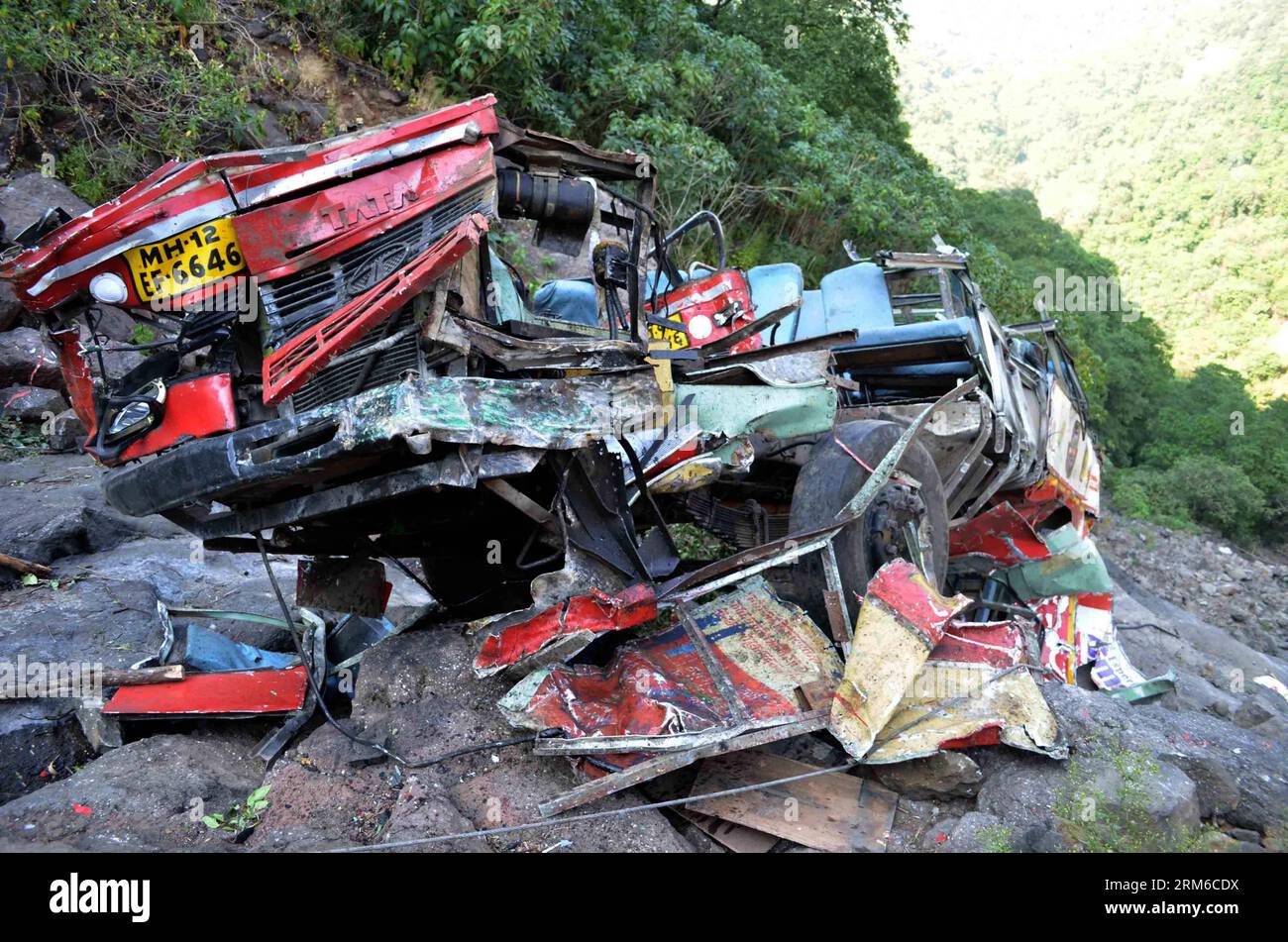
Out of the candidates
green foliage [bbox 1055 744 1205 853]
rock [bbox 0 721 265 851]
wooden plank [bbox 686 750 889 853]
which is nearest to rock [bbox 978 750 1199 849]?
green foliage [bbox 1055 744 1205 853]

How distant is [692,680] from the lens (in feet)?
13.2

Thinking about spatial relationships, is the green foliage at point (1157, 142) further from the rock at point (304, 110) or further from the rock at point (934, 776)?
the rock at point (934, 776)

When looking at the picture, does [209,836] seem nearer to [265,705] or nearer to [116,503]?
[265,705]

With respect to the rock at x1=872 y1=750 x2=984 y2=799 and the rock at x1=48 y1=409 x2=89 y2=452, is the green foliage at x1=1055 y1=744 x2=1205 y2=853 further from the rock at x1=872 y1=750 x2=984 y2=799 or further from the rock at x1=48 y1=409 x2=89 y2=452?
the rock at x1=48 y1=409 x2=89 y2=452

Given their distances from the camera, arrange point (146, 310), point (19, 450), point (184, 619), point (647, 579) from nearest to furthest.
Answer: point (146, 310) → point (647, 579) → point (184, 619) → point (19, 450)

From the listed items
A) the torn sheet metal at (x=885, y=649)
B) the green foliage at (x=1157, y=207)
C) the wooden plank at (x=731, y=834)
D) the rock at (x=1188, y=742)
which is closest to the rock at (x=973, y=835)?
the rock at (x=1188, y=742)

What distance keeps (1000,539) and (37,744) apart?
6584 mm

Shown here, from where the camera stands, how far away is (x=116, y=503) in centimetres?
357

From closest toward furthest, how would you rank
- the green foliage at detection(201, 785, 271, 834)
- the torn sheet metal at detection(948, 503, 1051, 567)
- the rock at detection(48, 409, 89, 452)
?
the green foliage at detection(201, 785, 271, 834) < the torn sheet metal at detection(948, 503, 1051, 567) < the rock at detection(48, 409, 89, 452)

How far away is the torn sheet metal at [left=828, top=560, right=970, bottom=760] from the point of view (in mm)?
3771

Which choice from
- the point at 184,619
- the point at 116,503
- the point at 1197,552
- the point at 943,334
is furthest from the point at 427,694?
the point at 1197,552

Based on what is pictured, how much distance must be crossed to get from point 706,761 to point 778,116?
11.6 meters

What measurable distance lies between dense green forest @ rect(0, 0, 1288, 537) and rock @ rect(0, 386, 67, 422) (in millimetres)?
2062

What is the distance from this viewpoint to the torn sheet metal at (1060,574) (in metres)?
8.15
